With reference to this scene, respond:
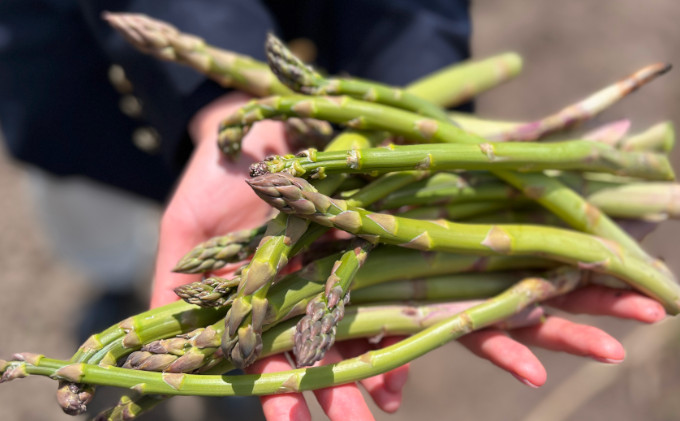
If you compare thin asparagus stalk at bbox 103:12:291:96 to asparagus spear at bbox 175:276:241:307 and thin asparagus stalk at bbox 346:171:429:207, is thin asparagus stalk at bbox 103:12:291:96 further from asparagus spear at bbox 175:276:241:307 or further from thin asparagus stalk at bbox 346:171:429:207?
asparagus spear at bbox 175:276:241:307

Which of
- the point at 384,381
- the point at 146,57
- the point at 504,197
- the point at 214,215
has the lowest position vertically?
the point at 384,381

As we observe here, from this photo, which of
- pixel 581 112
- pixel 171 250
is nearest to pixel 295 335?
pixel 171 250

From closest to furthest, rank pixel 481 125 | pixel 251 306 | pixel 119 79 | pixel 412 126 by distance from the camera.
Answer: pixel 251 306 → pixel 412 126 → pixel 481 125 → pixel 119 79

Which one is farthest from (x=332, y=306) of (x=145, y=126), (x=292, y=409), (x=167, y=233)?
(x=145, y=126)

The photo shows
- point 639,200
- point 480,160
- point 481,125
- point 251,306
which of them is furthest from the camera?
point 481,125

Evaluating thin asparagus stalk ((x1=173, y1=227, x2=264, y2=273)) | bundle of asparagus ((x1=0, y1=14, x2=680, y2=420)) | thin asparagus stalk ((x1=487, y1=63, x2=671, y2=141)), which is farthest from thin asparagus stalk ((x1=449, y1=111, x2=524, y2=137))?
thin asparagus stalk ((x1=173, y1=227, x2=264, y2=273))

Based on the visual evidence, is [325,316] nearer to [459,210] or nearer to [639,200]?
[459,210]

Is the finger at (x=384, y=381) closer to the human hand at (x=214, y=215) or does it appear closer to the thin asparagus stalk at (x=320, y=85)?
the human hand at (x=214, y=215)
